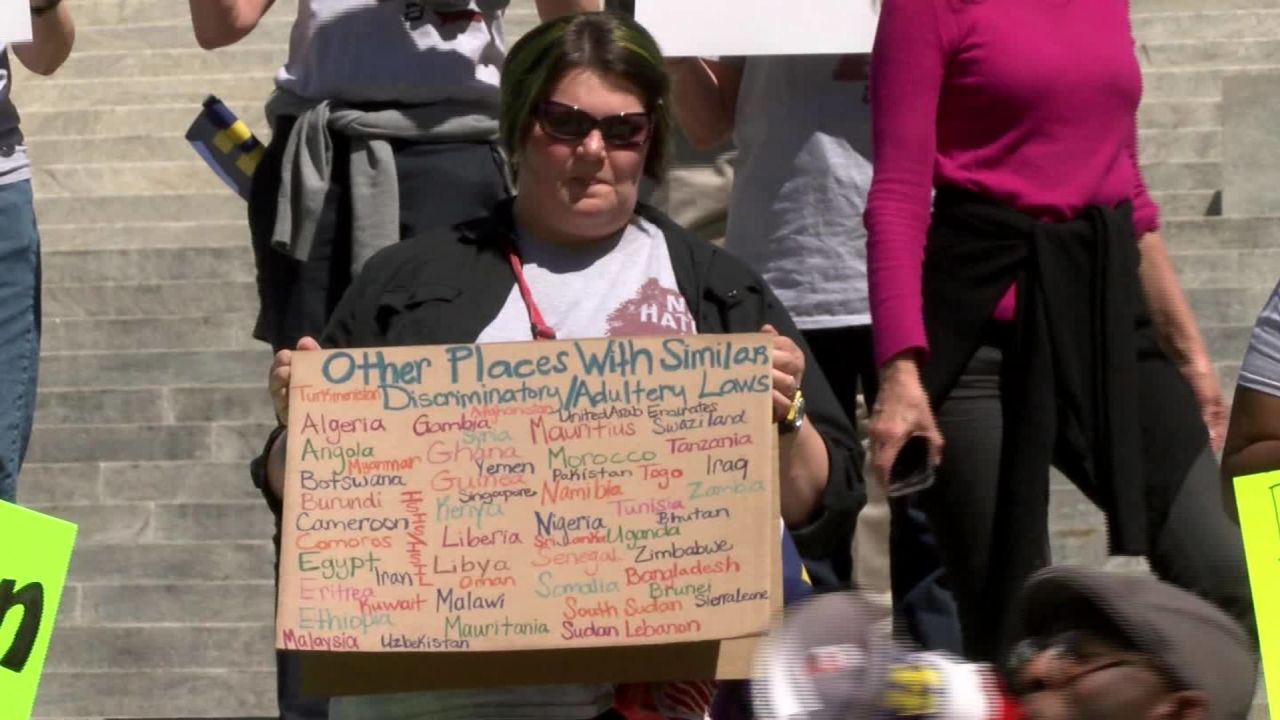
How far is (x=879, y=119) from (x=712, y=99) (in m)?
1.26

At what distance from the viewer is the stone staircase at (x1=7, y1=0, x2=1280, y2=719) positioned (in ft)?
21.4

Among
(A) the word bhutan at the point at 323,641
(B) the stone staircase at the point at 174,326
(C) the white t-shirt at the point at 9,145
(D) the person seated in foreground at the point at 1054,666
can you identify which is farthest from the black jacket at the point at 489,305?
(B) the stone staircase at the point at 174,326

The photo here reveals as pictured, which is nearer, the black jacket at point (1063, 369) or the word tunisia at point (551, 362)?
the word tunisia at point (551, 362)

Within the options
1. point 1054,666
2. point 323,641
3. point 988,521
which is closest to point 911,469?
point 988,521

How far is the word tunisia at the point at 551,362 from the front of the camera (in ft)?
10.9

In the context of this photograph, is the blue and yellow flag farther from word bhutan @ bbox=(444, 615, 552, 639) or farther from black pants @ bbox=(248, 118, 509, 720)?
word bhutan @ bbox=(444, 615, 552, 639)

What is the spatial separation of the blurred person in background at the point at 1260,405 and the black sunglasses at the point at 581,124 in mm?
1005

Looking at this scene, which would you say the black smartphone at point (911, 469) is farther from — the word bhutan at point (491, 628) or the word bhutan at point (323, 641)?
the word bhutan at point (323, 641)

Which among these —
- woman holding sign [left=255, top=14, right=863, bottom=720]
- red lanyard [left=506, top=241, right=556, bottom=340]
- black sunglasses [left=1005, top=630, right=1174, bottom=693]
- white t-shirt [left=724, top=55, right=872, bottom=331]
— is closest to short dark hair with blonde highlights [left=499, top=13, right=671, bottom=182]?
woman holding sign [left=255, top=14, right=863, bottom=720]

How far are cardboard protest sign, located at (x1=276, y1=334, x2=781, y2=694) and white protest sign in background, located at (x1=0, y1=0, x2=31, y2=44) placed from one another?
155 centimetres

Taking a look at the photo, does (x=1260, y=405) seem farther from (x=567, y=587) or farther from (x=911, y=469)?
(x=567, y=587)

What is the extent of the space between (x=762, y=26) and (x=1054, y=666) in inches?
90.3

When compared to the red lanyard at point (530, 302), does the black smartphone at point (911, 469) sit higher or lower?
lower

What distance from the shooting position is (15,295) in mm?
4762
